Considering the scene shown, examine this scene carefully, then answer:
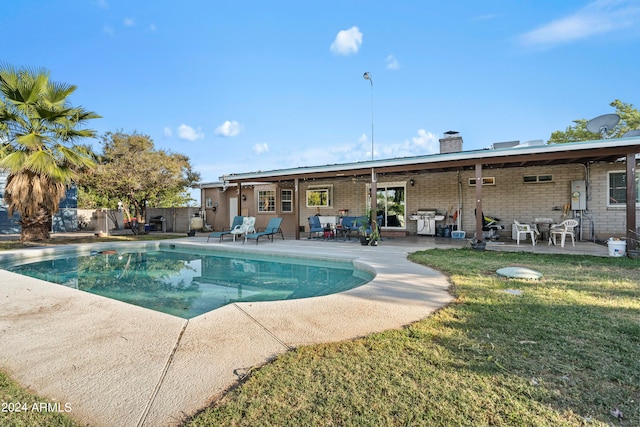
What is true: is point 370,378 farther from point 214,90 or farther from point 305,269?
point 214,90

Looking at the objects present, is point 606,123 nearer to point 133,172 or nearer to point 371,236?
point 371,236

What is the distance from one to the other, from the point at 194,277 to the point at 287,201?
9.11 m

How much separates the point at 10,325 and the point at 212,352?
2.43 meters

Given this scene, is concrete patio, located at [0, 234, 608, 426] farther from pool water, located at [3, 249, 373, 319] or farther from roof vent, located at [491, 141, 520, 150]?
roof vent, located at [491, 141, 520, 150]

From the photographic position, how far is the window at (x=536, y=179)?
35.5ft

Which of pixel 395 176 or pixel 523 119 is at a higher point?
pixel 523 119

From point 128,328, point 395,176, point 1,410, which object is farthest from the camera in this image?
point 395,176

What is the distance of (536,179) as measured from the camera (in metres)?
11.0

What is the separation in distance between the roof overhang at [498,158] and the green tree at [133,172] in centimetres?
550

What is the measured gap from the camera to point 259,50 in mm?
15195

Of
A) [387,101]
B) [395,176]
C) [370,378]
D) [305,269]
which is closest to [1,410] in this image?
[370,378]

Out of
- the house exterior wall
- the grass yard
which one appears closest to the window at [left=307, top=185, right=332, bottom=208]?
the house exterior wall

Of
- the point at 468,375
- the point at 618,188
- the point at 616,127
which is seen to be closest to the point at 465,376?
the point at 468,375

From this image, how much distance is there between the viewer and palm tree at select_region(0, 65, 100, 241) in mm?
9141
